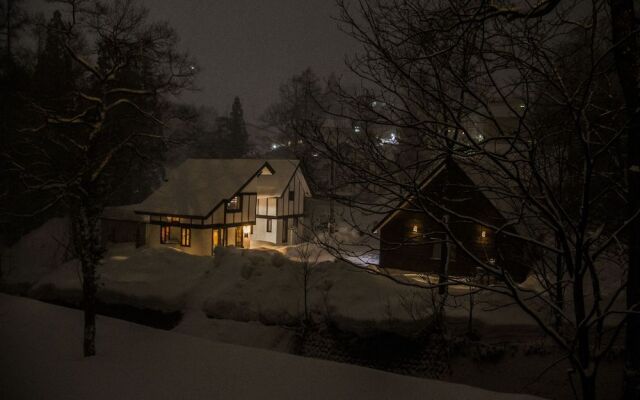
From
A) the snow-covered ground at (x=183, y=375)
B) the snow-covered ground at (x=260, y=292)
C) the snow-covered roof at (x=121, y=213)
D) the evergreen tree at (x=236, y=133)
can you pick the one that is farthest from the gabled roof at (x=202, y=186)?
the snow-covered ground at (x=183, y=375)

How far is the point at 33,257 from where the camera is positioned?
2814 centimetres

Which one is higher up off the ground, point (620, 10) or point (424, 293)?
point (620, 10)

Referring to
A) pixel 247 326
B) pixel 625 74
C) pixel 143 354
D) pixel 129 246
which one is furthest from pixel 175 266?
pixel 625 74

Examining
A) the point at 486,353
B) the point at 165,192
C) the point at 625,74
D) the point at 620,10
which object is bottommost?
the point at 486,353

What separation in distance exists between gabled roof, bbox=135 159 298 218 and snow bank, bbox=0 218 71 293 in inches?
231

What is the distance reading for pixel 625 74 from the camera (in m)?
4.46

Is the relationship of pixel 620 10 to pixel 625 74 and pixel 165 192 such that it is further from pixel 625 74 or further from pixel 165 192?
pixel 165 192

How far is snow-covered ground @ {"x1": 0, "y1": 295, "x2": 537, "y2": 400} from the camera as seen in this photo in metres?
7.00

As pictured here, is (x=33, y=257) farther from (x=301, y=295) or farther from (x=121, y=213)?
(x=301, y=295)

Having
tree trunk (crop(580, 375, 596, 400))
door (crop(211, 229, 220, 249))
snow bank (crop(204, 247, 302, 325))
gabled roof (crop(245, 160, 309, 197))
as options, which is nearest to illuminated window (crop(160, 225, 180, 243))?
door (crop(211, 229, 220, 249))

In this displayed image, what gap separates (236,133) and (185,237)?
25017mm

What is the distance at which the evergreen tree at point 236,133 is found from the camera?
50469 millimetres

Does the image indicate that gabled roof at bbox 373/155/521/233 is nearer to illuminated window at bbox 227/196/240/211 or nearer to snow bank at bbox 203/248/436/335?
snow bank at bbox 203/248/436/335

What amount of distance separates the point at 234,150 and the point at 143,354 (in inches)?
1681
